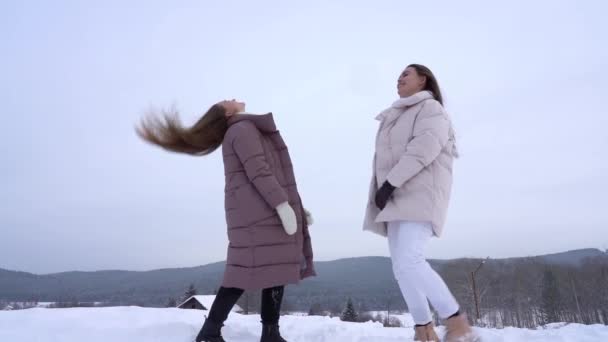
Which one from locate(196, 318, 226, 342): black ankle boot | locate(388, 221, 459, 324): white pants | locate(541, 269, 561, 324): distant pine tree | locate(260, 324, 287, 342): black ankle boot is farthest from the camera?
locate(541, 269, 561, 324): distant pine tree

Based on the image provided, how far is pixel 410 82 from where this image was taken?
324 cm

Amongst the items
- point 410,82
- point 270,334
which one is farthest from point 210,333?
point 410,82

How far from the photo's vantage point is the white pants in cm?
238

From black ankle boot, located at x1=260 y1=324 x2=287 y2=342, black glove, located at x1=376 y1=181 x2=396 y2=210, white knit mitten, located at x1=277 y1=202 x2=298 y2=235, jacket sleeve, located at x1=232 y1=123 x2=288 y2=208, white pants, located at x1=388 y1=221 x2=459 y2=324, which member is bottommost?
black ankle boot, located at x1=260 y1=324 x2=287 y2=342

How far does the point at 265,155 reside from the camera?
2900 millimetres

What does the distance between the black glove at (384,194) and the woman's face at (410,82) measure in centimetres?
100

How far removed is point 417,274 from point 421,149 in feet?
2.79

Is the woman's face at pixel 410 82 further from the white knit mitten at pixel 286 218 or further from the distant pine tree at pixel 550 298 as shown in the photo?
the distant pine tree at pixel 550 298

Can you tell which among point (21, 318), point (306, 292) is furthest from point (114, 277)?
point (21, 318)

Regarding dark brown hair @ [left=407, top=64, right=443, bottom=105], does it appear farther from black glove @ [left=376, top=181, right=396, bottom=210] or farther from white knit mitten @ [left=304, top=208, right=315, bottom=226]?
white knit mitten @ [left=304, top=208, right=315, bottom=226]

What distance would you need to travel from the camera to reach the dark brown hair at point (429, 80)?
3237mm

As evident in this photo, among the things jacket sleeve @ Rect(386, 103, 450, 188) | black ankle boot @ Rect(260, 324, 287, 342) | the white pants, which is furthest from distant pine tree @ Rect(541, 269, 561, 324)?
black ankle boot @ Rect(260, 324, 287, 342)

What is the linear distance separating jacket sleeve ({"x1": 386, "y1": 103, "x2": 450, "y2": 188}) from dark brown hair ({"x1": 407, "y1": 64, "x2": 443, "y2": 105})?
531 mm

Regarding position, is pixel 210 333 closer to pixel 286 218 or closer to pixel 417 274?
pixel 286 218
